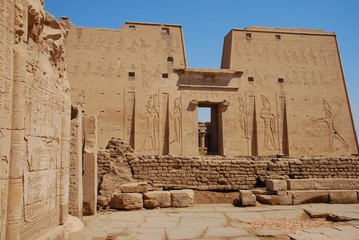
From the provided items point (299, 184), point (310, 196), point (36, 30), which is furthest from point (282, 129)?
point (36, 30)

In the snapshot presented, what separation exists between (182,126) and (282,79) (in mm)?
5994

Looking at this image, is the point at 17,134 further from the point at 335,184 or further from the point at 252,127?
the point at 252,127

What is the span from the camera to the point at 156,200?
24.4ft

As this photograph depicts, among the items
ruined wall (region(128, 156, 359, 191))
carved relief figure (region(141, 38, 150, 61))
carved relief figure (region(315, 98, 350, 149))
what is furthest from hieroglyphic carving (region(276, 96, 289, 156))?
carved relief figure (region(141, 38, 150, 61))

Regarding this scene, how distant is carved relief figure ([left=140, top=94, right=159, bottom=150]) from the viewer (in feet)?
48.2

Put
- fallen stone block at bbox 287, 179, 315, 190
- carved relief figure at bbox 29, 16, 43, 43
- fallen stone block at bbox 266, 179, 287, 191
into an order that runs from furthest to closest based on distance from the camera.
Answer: fallen stone block at bbox 287, 179, 315, 190 < fallen stone block at bbox 266, 179, 287, 191 < carved relief figure at bbox 29, 16, 43, 43

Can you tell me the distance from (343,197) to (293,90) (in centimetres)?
953

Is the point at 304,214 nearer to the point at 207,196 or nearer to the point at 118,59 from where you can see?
the point at 207,196

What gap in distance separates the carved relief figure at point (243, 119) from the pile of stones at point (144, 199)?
8257 mm

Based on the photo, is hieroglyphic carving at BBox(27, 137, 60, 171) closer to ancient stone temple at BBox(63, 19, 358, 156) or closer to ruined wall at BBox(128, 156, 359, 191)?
ruined wall at BBox(128, 156, 359, 191)

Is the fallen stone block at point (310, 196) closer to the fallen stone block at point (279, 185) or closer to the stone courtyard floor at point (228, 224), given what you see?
the fallen stone block at point (279, 185)

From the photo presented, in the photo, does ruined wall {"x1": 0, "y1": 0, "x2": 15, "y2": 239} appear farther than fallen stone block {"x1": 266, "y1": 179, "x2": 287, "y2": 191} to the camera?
No

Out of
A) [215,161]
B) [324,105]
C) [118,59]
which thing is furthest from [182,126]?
[324,105]

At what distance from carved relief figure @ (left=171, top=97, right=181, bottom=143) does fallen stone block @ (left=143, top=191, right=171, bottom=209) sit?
7.24 m
